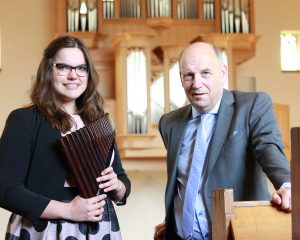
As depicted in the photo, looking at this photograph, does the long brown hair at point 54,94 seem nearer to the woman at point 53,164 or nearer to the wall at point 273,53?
the woman at point 53,164

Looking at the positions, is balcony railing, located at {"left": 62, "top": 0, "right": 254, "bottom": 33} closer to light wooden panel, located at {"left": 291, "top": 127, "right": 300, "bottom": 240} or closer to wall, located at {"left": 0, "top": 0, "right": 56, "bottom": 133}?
wall, located at {"left": 0, "top": 0, "right": 56, "bottom": 133}

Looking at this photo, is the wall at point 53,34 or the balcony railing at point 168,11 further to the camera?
the wall at point 53,34

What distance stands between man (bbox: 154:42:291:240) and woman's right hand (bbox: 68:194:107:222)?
1.94 feet

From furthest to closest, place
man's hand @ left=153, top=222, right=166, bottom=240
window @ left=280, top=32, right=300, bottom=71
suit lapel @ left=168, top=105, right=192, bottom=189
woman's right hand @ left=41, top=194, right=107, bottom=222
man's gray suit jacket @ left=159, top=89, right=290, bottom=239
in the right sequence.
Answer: window @ left=280, top=32, right=300, bottom=71 → man's hand @ left=153, top=222, right=166, bottom=240 → suit lapel @ left=168, top=105, right=192, bottom=189 → man's gray suit jacket @ left=159, top=89, right=290, bottom=239 → woman's right hand @ left=41, top=194, right=107, bottom=222

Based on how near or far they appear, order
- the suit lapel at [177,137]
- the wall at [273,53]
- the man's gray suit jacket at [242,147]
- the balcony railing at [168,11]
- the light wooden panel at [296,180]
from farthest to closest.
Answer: the wall at [273,53], the balcony railing at [168,11], the suit lapel at [177,137], the man's gray suit jacket at [242,147], the light wooden panel at [296,180]

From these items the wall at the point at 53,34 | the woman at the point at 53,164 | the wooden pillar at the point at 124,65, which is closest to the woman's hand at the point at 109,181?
the woman at the point at 53,164

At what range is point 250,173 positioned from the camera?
12.0 ft

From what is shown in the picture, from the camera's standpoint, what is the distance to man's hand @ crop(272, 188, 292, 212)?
289 cm

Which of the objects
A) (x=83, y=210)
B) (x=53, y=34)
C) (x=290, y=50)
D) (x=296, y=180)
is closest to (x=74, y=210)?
(x=83, y=210)

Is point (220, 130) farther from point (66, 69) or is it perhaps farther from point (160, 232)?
point (66, 69)

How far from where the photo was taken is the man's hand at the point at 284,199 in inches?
114

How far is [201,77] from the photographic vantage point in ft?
12.1

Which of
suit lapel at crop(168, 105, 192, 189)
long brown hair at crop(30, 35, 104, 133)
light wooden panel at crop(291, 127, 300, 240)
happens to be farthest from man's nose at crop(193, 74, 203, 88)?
light wooden panel at crop(291, 127, 300, 240)

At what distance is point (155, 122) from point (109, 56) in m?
1.39
